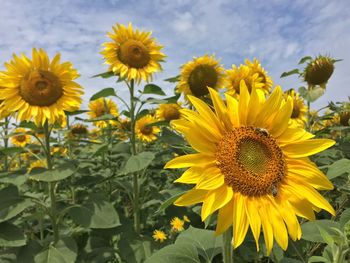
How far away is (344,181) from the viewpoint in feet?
9.41

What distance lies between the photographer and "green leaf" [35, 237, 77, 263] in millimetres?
2861

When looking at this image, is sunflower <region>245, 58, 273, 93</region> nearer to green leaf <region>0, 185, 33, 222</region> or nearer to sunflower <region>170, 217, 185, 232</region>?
sunflower <region>170, 217, 185, 232</region>

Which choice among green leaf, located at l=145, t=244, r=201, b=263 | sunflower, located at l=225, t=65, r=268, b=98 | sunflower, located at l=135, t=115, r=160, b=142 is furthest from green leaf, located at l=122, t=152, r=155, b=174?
sunflower, located at l=135, t=115, r=160, b=142

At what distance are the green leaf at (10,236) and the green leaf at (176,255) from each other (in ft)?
4.73

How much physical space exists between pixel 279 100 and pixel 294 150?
0.28 m

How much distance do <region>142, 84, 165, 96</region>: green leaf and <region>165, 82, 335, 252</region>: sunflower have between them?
221 centimetres

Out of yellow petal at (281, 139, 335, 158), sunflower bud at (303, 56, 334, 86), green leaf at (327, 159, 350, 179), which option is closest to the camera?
yellow petal at (281, 139, 335, 158)

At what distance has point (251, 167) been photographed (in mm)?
1941

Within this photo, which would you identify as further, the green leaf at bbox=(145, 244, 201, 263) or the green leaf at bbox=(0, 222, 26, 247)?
the green leaf at bbox=(0, 222, 26, 247)

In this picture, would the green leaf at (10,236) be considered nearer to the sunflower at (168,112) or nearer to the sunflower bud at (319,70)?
the sunflower at (168,112)

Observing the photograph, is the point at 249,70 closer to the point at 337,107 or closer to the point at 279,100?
the point at 337,107

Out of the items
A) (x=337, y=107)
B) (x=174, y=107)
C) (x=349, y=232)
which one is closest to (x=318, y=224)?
(x=349, y=232)

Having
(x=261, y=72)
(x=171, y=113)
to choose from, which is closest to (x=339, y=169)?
(x=261, y=72)

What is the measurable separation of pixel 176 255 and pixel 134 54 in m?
3.24
